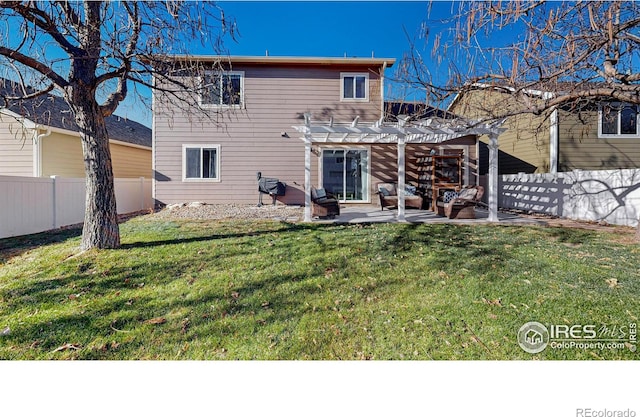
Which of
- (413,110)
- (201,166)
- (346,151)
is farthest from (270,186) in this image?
(413,110)

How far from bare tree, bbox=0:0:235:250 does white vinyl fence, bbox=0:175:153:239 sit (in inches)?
114

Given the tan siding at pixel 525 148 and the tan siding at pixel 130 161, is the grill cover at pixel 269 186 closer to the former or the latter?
the tan siding at pixel 130 161

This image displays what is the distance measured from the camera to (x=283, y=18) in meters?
5.61

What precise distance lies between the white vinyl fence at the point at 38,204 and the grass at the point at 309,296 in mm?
1108

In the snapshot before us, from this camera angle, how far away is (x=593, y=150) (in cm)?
996

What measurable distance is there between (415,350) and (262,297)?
165 cm

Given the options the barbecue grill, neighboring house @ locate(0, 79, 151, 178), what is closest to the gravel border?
the barbecue grill

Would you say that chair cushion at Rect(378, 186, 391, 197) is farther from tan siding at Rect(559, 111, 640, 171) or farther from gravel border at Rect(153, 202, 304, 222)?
tan siding at Rect(559, 111, 640, 171)

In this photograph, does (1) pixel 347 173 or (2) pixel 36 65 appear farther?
(1) pixel 347 173

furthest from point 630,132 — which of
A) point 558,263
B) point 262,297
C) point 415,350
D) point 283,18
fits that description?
point 262,297

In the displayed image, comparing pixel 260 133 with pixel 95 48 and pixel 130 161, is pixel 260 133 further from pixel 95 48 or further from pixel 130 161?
pixel 130 161

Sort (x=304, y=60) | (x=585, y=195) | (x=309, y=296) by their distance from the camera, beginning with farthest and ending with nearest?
(x=304, y=60)
(x=585, y=195)
(x=309, y=296)

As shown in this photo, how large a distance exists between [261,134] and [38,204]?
6.33 m

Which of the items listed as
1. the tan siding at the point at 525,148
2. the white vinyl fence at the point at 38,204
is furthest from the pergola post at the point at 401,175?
the white vinyl fence at the point at 38,204
